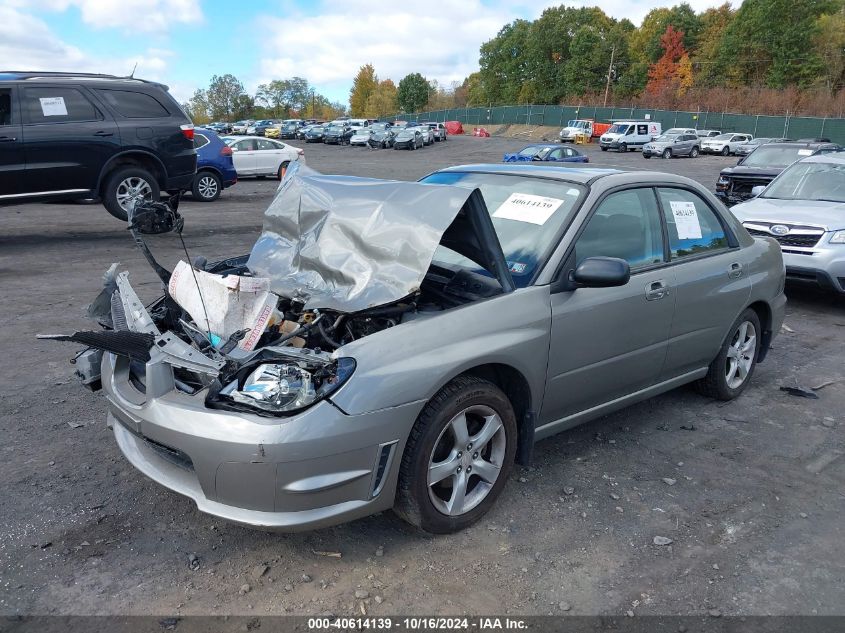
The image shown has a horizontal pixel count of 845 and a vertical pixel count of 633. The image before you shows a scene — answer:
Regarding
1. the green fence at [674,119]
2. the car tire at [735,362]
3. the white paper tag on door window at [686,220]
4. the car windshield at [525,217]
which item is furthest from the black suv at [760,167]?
the green fence at [674,119]

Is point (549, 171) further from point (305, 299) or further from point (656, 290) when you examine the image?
point (305, 299)

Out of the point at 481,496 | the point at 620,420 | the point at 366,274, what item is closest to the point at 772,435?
the point at 620,420

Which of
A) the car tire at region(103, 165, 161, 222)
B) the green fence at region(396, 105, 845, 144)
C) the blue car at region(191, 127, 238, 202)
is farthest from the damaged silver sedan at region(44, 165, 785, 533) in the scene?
the green fence at region(396, 105, 845, 144)

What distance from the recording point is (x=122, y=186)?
9.95 m

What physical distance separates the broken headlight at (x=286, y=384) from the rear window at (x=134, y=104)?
8.61m

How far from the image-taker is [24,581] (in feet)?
9.34

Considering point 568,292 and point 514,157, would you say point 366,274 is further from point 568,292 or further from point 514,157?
point 514,157

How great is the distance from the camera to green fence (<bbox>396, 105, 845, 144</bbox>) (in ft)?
169

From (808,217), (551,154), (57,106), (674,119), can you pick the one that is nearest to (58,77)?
(57,106)

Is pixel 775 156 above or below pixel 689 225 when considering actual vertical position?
below

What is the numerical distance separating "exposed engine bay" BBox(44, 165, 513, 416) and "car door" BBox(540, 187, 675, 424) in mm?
541

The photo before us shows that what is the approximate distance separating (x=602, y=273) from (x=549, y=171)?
1117 millimetres

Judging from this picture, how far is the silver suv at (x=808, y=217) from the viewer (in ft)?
24.3

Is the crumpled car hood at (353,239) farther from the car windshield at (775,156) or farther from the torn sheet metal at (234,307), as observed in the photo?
the car windshield at (775,156)
